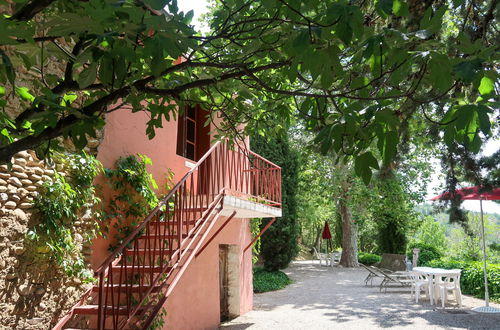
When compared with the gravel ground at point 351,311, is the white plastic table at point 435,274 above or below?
above

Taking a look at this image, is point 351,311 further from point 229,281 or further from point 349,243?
point 349,243

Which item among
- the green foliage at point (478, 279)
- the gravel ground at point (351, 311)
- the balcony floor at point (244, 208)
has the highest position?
the balcony floor at point (244, 208)

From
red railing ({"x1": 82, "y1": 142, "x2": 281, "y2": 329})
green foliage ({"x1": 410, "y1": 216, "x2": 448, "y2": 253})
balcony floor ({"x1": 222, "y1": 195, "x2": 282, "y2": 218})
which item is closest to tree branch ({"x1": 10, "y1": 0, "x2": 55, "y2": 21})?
red railing ({"x1": 82, "y1": 142, "x2": 281, "y2": 329})

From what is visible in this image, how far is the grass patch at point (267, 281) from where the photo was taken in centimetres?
1309

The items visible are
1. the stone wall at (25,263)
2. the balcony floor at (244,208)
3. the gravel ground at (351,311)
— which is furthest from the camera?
the gravel ground at (351,311)

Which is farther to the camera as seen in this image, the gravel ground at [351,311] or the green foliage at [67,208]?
the gravel ground at [351,311]

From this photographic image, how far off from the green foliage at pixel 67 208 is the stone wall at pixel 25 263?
76 millimetres

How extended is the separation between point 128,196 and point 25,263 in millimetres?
1624

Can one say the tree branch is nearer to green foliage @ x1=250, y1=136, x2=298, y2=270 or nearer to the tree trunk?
green foliage @ x1=250, y1=136, x2=298, y2=270

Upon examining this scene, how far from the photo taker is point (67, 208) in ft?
14.0

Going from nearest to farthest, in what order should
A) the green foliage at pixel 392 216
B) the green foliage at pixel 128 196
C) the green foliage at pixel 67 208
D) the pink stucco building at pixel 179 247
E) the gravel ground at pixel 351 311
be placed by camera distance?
the green foliage at pixel 67 208 < the pink stucco building at pixel 179 247 < the green foliage at pixel 128 196 < the gravel ground at pixel 351 311 < the green foliage at pixel 392 216

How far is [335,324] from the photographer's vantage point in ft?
25.8

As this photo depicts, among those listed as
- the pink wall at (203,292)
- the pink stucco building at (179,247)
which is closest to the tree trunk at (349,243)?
the pink stucco building at (179,247)

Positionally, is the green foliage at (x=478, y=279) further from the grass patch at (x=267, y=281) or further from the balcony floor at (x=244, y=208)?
the balcony floor at (x=244, y=208)
